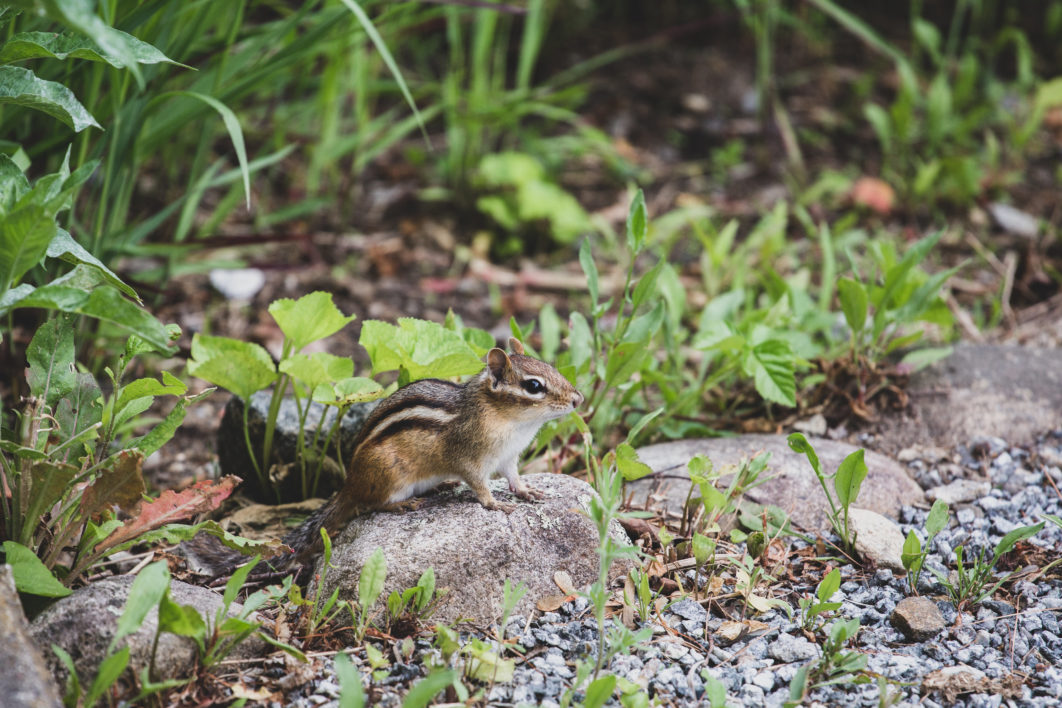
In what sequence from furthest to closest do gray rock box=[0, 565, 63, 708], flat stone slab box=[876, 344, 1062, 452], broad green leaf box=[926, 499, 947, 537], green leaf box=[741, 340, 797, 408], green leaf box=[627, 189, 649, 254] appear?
flat stone slab box=[876, 344, 1062, 452]
green leaf box=[741, 340, 797, 408]
green leaf box=[627, 189, 649, 254]
broad green leaf box=[926, 499, 947, 537]
gray rock box=[0, 565, 63, 708]

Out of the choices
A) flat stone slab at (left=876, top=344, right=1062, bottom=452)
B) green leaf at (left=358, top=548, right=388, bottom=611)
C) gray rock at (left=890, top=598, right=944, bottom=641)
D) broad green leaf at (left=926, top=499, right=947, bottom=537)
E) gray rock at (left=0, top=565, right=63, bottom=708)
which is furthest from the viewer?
flat stone slab at (left=876, top=344, right=1062, bottom=452)

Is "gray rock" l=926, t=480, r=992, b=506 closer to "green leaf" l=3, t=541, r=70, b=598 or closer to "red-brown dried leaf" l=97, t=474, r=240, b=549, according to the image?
"red-brown dried leaf" l=97, t=474, r=240, b=549

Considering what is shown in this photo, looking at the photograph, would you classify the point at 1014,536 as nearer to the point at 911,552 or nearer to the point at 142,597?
the point at 911,552

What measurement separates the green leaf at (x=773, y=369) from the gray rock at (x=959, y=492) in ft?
1.86

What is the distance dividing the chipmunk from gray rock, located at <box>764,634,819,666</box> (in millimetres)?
811

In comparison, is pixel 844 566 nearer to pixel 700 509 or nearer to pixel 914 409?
pixel 700 509

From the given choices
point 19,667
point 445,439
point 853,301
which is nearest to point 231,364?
point 445,439

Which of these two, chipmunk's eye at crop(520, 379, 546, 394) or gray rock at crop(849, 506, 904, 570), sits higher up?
chipmunk's eye at crop(520, 379, 546, 394)

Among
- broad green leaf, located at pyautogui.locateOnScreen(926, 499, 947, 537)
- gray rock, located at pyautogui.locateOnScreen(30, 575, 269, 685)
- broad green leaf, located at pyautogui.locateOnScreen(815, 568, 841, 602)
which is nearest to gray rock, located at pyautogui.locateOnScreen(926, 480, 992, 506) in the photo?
broad green leaf, located at pyautogui.locateOnScreen(926, 499, 947, 537)

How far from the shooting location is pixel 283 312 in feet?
10.3

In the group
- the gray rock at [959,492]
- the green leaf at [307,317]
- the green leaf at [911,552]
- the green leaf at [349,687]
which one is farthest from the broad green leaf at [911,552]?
the green leaf at [307,317]

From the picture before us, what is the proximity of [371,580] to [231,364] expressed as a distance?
89 cm

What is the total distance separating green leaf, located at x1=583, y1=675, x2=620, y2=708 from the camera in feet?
7.51

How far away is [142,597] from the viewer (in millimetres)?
2305
